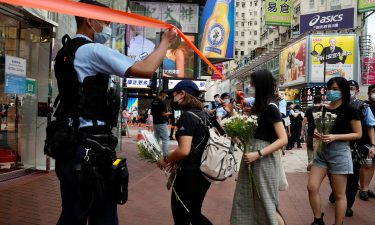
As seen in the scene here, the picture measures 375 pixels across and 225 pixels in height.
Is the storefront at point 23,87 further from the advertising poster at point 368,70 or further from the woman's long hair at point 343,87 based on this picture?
the advertising poster at point 368,70

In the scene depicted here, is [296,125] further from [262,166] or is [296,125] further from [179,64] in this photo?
[179,64]

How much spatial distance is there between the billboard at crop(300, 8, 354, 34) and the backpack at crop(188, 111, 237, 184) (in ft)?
138

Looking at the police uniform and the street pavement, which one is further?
the street pavement

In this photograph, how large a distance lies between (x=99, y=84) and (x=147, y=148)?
1516mm

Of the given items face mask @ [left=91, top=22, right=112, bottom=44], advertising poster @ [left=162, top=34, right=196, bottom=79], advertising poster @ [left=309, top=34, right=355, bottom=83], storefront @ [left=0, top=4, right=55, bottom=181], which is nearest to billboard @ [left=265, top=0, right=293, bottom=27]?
advertising poster @ [left=309, top=34, right=355, bottom=83]

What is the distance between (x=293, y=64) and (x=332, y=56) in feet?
16.1

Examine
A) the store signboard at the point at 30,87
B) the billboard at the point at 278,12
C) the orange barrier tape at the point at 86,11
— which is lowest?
the store signboard at the point at 30,87

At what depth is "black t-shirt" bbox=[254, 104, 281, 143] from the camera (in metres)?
3.87

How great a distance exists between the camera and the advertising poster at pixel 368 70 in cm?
4134

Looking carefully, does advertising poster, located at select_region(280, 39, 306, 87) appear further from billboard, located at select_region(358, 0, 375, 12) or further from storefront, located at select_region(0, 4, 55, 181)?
storefront, located at select_region(0, 4, 55, 181)

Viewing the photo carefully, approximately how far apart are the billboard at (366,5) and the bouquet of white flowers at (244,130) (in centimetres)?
3808

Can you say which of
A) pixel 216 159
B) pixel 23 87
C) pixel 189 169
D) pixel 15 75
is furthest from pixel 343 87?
pixel 23 87

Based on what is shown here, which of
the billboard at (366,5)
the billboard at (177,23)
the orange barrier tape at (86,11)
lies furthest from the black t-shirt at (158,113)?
the billboard at (366,5)

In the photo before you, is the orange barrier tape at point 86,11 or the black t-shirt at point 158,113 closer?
the orange barrier tape at point 86,11
